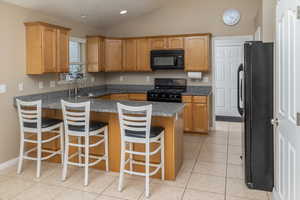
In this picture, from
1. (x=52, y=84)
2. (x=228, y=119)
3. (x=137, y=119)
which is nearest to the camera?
(x=137, y=119)

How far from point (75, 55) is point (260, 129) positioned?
4134 mm

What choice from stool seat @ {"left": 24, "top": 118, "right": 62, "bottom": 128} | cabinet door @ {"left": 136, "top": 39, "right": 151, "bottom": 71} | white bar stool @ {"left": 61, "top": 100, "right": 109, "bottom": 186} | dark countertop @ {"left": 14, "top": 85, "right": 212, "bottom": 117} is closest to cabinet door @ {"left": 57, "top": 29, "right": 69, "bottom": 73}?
dark countertop @ {"left": 14, "top": 85, "right": 212, "bottom": 117}

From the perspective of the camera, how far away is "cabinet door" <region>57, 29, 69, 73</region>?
13.4 ft

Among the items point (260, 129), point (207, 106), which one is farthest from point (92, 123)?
point (207, 106)

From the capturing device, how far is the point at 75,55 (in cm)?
534

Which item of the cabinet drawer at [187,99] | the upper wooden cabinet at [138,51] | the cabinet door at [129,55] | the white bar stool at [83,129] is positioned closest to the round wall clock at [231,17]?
the upper wooden cabinet at [138,51]

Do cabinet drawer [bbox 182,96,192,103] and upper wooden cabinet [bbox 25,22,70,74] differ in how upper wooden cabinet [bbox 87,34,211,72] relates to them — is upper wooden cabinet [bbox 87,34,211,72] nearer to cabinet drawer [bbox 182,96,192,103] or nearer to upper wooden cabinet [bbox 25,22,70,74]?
cabinet drawer [bbox 182,96,192,103]

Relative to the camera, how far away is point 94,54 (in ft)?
18.0

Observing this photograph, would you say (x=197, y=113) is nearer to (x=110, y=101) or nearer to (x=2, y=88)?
(x=110, y=101)

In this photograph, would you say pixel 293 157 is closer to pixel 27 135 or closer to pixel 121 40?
pixel 27 135

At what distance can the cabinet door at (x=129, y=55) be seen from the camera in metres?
5.81

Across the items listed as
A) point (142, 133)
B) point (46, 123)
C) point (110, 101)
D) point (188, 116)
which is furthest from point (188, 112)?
point (46, 123)

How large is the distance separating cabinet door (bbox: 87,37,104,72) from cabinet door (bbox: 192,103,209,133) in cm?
239

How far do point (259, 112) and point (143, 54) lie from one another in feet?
11.6
